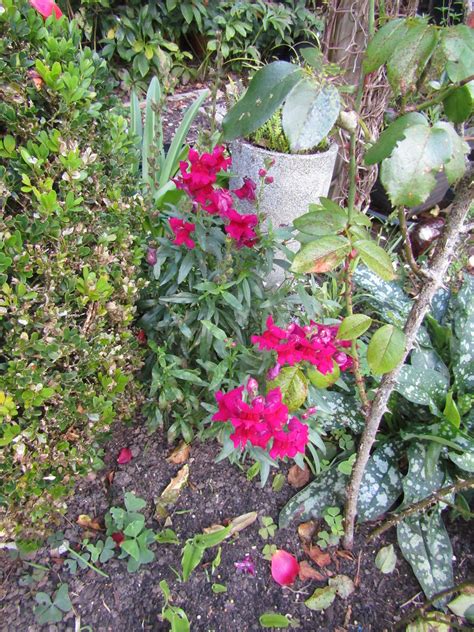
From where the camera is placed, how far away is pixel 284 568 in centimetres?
139

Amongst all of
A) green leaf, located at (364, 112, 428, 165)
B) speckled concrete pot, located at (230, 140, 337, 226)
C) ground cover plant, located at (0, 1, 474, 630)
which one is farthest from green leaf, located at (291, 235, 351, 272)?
speckled concrete pot, located at (230, 140, 337, 226)

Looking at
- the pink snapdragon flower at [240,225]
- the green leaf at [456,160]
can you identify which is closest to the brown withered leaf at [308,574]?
the pink snapdragon flower at [240,225]

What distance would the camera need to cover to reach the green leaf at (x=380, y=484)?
4.90 ft

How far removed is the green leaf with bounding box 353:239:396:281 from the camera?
0.77m

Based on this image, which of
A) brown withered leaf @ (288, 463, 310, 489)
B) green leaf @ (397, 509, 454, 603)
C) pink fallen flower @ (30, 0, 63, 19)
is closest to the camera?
pink fallen flower @ (30, 0, 63, 19)

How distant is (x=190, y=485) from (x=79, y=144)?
1014 millimetres

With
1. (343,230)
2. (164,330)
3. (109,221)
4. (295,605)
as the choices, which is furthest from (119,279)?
(295,605)

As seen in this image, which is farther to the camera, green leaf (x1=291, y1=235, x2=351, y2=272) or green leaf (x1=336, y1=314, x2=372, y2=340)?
green leaf (x1=336, y1=314, x2=372, y2=340)

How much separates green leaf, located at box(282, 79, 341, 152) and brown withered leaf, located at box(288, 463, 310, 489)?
4.11 feet

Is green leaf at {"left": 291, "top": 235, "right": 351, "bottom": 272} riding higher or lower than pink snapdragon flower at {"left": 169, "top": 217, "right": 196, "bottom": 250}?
higher

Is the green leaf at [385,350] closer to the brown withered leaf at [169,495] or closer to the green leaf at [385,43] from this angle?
the green leaf at [385,43]

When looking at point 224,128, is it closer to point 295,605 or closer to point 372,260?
point 372,260

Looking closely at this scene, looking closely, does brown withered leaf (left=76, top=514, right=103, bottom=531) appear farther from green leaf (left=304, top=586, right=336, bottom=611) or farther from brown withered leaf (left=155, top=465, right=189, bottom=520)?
green leaf (left=304, top=586, right=336, bottom=611)

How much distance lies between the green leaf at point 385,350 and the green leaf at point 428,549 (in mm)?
808
